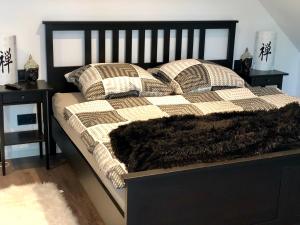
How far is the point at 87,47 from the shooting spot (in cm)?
355

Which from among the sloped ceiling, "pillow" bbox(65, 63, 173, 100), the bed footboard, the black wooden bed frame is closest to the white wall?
the sloped ceiling

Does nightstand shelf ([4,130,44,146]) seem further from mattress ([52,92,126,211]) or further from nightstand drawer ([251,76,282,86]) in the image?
nightstand drawer ([251,76,282,86])

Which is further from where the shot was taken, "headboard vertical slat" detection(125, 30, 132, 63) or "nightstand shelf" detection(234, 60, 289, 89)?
"nightstand shelf" detection(234, 60, 289, 89)

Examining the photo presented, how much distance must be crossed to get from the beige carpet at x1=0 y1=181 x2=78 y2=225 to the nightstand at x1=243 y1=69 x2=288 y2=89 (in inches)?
79.8

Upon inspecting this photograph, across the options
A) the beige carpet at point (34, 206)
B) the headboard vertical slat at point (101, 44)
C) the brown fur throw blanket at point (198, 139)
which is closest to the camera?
the brown fur throw blanket at point (198, 139)

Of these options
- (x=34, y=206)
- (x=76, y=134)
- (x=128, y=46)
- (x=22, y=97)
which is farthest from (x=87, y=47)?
(x=34, y=206)

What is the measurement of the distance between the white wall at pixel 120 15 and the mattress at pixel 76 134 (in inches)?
11.7

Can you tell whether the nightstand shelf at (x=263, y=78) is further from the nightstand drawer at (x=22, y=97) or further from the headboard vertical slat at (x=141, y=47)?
the nightstand drawer at (x=22, y=97)

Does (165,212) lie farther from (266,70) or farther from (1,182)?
(266,70)

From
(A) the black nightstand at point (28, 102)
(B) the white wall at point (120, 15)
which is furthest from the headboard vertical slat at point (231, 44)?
(A) the black nightstand at point (28, 102)

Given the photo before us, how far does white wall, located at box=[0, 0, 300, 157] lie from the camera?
334 cm

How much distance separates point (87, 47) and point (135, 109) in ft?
2.93

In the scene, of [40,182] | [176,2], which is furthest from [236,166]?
[176,2]

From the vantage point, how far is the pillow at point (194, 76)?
345cm
